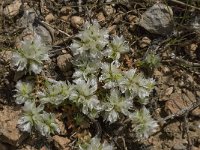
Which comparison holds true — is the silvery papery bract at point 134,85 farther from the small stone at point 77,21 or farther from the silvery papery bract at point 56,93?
the small stone at point 77,21

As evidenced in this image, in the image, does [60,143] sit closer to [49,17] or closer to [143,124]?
[143,124]

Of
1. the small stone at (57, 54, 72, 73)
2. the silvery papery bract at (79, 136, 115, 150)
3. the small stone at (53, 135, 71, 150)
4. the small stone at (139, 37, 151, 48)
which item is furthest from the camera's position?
the small stone at (139, 37, 151, 48)

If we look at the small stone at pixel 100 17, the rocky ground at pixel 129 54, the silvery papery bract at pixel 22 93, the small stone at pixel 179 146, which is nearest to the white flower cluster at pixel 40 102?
the silvery papery bract at pixel 22 93

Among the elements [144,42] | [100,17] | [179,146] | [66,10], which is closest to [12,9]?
[66,10]

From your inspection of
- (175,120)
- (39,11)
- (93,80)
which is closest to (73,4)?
(39,11)

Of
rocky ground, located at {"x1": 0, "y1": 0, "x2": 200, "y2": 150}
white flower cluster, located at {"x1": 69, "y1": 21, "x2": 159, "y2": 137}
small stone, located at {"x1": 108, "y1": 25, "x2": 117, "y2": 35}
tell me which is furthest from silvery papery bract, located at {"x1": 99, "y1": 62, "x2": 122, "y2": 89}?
small stone, located at {"x1": 108, "y1": 25, "x2": 117, "y2": 35}

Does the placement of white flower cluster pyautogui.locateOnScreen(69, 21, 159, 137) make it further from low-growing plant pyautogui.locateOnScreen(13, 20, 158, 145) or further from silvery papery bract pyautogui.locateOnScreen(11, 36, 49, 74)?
silvery papery bract pyautogui.locateOnScreen(11, 36, 49, 74)
